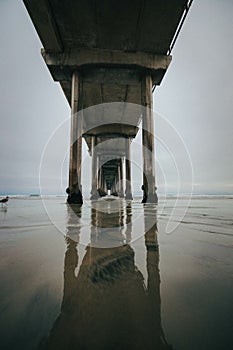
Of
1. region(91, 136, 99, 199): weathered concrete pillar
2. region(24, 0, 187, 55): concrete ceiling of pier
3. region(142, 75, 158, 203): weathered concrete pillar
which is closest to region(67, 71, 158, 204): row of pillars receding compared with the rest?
region(142, 75, 158, 203): weathered concrete pillar

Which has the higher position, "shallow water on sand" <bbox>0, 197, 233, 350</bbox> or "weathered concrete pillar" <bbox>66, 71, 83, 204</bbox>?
"weathered concrete pillar" <bbox>66, 71, 83, 204</bbox>

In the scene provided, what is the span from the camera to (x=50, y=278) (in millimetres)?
729

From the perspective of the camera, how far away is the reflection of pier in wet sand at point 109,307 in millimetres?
405

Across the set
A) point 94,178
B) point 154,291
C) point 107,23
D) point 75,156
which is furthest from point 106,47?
point 94,178

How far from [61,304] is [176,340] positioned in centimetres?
35

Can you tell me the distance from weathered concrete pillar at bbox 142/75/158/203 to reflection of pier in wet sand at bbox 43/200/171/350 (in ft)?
21.6

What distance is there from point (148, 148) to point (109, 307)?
298 inches

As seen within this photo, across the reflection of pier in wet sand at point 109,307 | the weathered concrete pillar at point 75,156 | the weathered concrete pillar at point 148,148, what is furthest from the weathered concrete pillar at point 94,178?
the reflection of pier in wet sand at point 109,307

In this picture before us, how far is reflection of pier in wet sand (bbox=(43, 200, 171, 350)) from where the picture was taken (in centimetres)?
40

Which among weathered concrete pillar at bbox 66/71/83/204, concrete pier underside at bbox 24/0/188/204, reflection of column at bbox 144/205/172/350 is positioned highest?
concrete pier underside at bbox 24/0/188/204

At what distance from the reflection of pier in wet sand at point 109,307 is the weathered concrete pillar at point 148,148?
6.59 metres

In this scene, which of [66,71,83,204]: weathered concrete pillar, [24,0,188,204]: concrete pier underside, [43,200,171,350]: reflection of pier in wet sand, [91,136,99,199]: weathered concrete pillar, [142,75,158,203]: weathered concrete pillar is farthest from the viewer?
[91,136,99,199]: weathered concrete pillar

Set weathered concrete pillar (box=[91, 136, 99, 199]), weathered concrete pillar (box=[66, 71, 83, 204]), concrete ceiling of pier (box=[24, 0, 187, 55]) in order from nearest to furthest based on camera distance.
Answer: concrete ceiling of pier (box=[24, 0, 187, 55])
weathered concrete pillar (box=[66, 71, 83, 204])
weathered concrete pillar (box=[91, 136, 99, 199])

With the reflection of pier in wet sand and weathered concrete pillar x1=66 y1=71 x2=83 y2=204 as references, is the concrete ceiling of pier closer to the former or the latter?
weathered concrete pillar x1=66 y1=71 x2=83 y2=204
